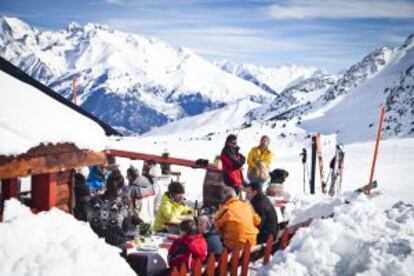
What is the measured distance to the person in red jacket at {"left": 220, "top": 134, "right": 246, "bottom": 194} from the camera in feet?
38.9

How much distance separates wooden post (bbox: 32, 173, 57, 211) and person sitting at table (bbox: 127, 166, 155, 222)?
207 inches

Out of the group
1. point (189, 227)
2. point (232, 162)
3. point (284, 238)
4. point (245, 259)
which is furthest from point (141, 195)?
point (245, 259)

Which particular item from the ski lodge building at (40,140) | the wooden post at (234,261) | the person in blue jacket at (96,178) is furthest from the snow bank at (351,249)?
the person in blue jacket at (96,178)

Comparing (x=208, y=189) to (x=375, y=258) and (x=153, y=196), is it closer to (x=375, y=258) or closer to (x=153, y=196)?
(x=153, y=196)

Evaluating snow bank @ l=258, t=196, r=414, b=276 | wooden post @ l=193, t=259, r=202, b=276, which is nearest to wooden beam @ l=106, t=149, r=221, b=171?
snow bank @ l=258, t=196, r=414, b=276

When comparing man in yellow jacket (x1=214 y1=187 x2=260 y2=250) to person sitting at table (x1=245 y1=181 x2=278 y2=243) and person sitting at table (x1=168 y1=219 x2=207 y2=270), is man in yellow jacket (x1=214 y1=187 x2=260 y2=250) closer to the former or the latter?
person sitting at table (x1=245 y1=181 x2=278 y2=243)

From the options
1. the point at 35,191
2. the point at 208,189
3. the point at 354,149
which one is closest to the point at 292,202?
the point at 208,189

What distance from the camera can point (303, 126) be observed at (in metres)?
62.1

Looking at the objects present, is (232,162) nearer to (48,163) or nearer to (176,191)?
(176,191)

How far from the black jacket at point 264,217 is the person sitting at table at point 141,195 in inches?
123

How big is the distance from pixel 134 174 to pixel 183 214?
7.25ft

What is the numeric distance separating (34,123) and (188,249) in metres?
2.69

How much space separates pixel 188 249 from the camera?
6789 mm

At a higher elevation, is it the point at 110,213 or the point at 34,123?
the point at 34,123
